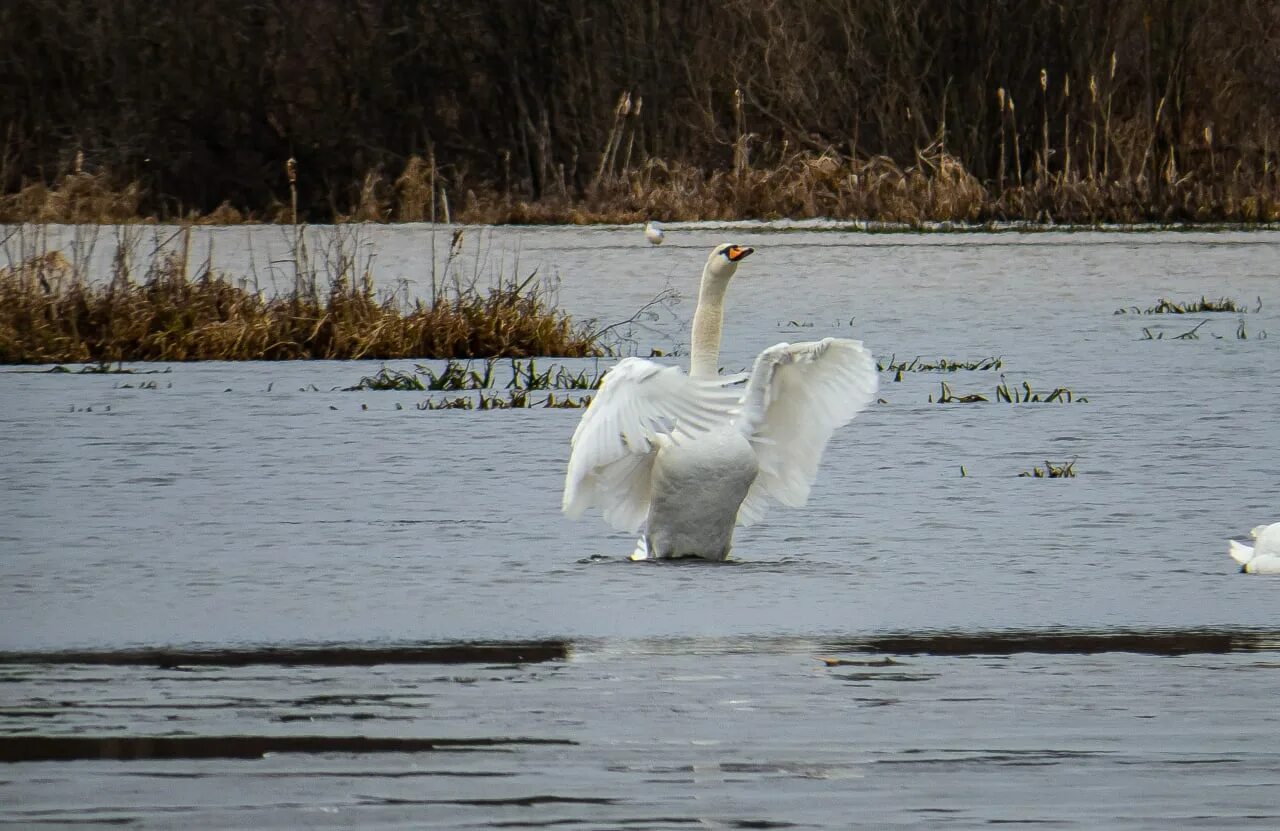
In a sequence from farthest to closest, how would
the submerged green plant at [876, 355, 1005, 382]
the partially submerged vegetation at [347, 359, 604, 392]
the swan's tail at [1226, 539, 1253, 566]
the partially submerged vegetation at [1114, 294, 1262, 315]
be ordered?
1. the partially submerged vegetation at [1114, 294, 1262, 315]
2. the submerged green plant at [876, 355, 1005, 382]
3. the partially submerged vegetation at [347, 359, 604, 392]
4. the swan's tail at [1226, 539, 1253, 566]

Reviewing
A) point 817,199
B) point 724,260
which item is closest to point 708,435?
point 724,260

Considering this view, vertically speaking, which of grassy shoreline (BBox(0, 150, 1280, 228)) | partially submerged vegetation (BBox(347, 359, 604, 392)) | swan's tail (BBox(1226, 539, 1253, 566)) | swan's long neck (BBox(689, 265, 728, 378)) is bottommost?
swan's tail (BBox(1226, 539, 1253, 566))

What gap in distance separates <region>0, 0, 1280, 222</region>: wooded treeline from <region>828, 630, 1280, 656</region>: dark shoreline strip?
16.8m

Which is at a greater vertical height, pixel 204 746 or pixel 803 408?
pixel 803 408

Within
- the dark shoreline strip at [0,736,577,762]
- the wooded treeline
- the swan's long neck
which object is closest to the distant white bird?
the swan's long neck

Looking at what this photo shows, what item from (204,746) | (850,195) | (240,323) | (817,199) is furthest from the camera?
(817,199)

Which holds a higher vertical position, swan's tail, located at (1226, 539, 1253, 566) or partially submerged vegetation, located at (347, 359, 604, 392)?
partially submerged vegetation, located at (347, 359, 604, 392)

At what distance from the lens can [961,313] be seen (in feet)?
52.7

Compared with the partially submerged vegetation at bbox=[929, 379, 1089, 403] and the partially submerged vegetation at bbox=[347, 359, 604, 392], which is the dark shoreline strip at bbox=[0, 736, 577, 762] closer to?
the partially submerged vegetation at bbox=[929, 379, 1089, 403]

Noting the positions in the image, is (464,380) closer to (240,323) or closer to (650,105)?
Result: (240,323)

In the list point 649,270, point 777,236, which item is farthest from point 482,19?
point 649,270

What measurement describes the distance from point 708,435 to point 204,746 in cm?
288

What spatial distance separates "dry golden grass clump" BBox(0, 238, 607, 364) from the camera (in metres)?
13.5

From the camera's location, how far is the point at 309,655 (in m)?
5.77
